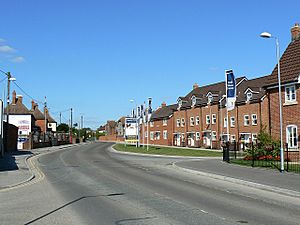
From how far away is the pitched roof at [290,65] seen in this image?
1149 inches

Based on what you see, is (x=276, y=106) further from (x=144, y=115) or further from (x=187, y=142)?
(x=187, y=142)

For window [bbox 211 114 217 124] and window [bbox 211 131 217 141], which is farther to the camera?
window [bbox 211 114 217 124]

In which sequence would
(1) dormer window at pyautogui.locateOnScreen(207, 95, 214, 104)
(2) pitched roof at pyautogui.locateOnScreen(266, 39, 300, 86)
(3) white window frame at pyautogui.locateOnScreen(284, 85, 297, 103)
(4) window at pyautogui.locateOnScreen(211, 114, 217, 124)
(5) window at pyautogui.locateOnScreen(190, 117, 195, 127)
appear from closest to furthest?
(3) white window frame at pyautogui.locateOnScreen(284, 85, 297, 103)
(2) pitched roof at pyautogui.locateOnScreen(266, 39, 300, 86)
(4) window at pyautogui.locateOnScreen(211, 114, 217, 124)
(1) dormer window at pyautogui.locateOnScreen(207, 95, 214, 104)
(5) window at pyautogui.locateOnScreen(190, 117, 195, 127)

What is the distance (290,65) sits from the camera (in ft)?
99.7

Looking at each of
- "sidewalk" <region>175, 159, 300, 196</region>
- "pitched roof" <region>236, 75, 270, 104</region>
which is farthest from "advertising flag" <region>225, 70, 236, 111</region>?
"pitched roof" <region>236, 75, 270, 104</region>

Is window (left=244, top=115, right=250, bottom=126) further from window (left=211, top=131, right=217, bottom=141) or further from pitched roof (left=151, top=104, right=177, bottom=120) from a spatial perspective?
pitched roof (left=151, top=104, right=177, bottom=120)

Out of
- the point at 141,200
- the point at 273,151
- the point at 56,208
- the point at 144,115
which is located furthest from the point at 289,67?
the point at 144,115

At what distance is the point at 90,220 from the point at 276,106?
79.5 feet

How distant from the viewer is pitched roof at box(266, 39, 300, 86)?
29.2 metres

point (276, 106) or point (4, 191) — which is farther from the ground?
point (276, 106)

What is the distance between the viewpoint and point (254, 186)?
1645 centimetres

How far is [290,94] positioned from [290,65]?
255 centimetres

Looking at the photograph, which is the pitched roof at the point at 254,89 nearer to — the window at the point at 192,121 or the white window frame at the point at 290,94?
the window at the point at 192,121

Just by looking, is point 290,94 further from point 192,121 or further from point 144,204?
point 192,121
